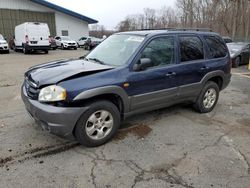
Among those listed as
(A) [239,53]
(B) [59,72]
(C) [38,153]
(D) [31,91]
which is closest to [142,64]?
(B) [59,72]

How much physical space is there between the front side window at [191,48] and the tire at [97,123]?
1.87m

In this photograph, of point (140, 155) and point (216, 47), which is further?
point (216, 47)

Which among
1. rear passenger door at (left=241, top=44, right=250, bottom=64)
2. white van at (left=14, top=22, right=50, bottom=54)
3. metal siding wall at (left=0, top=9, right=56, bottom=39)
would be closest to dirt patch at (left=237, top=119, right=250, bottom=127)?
rear passenger door at (left=241, top=44, right=250, bottom=64)

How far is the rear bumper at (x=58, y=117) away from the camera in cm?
341

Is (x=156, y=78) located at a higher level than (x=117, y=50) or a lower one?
lower

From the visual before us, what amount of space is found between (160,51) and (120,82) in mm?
1122

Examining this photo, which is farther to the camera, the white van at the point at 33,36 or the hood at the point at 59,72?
the white van at the point at 33,36

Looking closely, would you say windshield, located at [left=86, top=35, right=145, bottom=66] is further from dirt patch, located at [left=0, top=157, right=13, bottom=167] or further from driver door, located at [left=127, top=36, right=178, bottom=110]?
dirt patch, located at [left=0, top=157, right=13, bottom=167]

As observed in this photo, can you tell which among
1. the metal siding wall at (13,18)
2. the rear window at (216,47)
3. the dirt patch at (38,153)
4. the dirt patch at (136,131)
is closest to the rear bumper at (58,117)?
the dirt patch at (38,153)

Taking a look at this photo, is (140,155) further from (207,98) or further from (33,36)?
(33,36)

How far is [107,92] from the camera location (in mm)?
3719

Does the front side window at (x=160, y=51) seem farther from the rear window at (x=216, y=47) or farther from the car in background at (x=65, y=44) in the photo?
the car in background at (x=65, y=44)

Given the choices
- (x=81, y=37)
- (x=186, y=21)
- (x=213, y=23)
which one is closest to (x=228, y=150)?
(x=81, y=37)

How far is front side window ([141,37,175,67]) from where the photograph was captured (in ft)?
14.1
